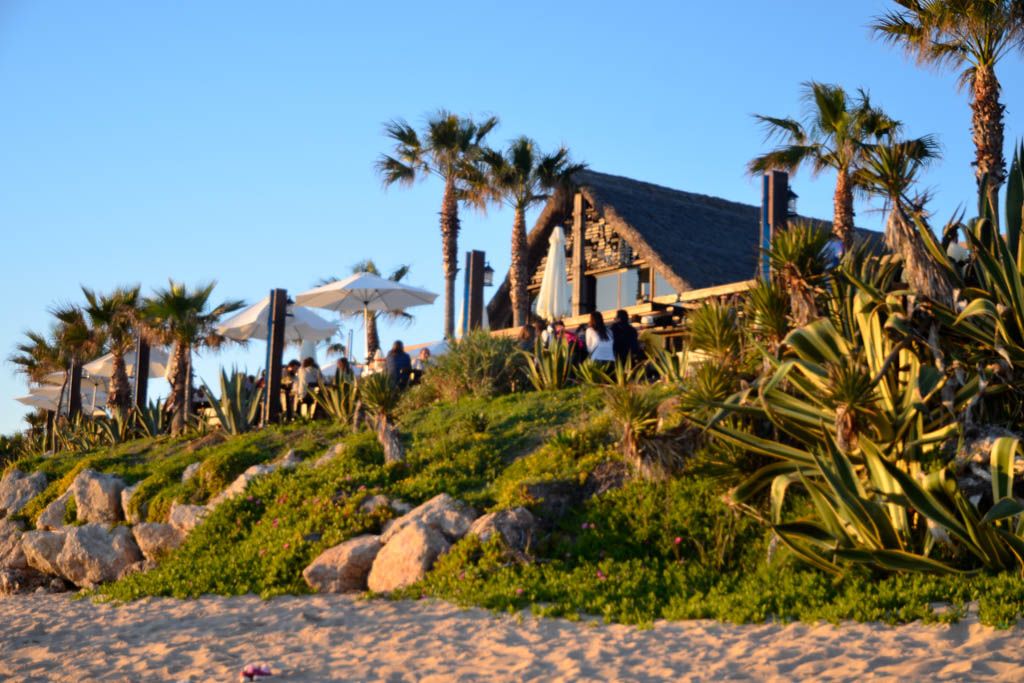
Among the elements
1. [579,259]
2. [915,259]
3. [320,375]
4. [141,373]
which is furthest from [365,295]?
[915,259]

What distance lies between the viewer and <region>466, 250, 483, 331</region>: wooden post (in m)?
18.5

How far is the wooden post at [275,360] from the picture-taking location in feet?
60.0

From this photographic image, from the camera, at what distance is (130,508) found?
602 inches

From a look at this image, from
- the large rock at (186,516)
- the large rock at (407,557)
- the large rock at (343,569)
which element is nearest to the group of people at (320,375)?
the large rock at (186,516)

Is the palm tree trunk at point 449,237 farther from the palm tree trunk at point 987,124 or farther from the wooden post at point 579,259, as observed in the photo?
the palm tree trunk at point 987,124

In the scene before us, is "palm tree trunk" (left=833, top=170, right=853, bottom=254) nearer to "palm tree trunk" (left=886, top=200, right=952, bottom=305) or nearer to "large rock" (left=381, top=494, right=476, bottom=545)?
"palm tree trunk" (left=886, top=200, right=952, bottom=305)

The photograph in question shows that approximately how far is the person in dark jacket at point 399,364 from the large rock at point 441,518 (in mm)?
6352

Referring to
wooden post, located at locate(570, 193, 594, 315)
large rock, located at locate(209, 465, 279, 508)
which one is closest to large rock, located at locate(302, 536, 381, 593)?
large rock, located at locate(209, 465, 279, 508)

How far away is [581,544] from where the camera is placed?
9.48 metres

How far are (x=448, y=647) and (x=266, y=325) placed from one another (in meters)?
15.6

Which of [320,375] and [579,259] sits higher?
[579,259]

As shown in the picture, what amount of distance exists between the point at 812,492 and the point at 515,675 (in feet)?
8.99

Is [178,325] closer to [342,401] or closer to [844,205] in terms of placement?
[342,401]

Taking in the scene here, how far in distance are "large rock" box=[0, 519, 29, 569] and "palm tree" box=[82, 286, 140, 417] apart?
8.91 metres
